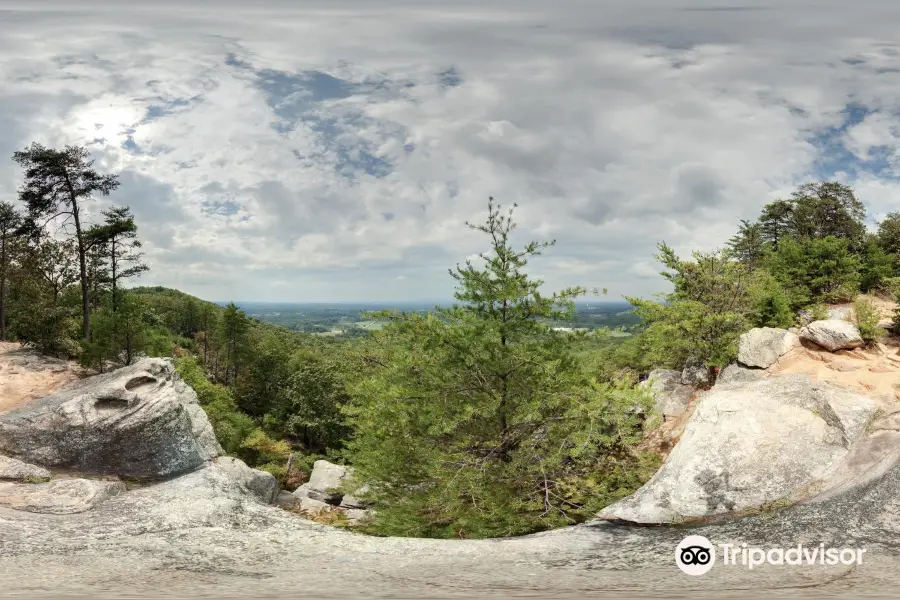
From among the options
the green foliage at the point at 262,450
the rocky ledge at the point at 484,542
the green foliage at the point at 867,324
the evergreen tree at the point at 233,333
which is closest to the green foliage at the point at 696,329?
the green foliage at the point at 867,324

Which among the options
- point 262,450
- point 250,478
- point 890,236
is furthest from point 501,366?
point 890,236

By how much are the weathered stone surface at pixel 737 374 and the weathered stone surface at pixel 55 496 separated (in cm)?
1802

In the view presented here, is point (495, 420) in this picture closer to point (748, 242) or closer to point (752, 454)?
point (752, 454)

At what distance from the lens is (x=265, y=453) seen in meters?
37.6

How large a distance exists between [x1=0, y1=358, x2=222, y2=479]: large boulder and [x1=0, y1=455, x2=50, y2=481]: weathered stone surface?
1381mm

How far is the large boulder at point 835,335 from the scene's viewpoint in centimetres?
1638

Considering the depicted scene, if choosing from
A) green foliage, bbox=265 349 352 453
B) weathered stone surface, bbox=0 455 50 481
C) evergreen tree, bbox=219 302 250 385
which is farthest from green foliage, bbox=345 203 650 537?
evergreen tree, bbox=219 302 250 385

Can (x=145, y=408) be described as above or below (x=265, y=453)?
above

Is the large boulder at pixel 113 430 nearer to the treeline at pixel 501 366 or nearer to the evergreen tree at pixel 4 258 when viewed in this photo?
the treeline at pixel 501 366

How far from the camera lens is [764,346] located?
1686cm

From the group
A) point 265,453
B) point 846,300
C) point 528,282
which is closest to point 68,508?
point 528,282

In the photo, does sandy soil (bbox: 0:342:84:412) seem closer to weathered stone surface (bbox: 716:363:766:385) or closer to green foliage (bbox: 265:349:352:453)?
green foliage (bbox: 265:349:352:453)

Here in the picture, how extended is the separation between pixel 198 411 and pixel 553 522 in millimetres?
16833

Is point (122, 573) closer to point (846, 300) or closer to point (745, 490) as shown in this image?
point (745, 490)
